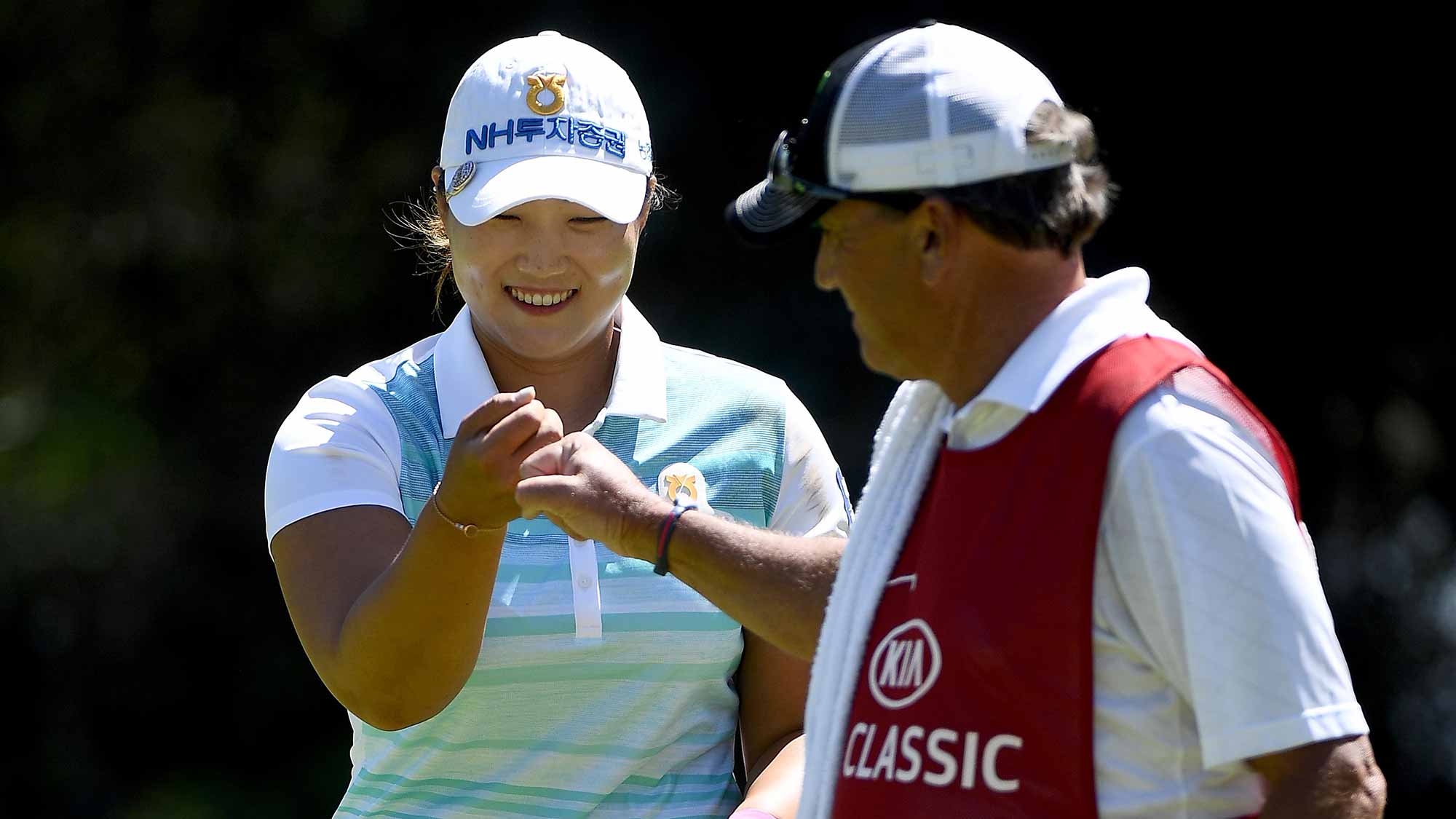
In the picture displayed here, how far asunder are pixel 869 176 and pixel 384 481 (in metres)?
0.85

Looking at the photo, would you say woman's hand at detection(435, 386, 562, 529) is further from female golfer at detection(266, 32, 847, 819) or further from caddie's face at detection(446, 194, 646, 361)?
caddie's face at detection(446, 194, 646, 361)

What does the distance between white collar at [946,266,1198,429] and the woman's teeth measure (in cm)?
82

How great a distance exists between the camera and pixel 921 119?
1.46 metres

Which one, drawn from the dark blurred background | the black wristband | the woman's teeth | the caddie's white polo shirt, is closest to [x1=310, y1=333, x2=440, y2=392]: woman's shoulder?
the woman's teeth

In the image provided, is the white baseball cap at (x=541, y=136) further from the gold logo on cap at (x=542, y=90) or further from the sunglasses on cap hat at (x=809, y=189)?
the sunglasses on cap hat at (x=809, y=189)

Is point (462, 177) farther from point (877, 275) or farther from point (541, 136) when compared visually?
point (877, 275)

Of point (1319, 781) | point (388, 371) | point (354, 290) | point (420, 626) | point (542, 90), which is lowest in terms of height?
point (354, 290)

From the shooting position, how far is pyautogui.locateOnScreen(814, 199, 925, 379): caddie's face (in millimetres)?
1506

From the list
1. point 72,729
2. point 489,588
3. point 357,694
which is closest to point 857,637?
point 489,588

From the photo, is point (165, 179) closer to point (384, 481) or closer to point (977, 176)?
point (384, 481)

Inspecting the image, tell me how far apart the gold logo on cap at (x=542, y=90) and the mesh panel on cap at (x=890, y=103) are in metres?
0.76

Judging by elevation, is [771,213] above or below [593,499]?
above

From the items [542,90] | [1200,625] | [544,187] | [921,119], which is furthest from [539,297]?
[1200,625]

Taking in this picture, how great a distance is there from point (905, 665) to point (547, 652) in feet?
2.28
